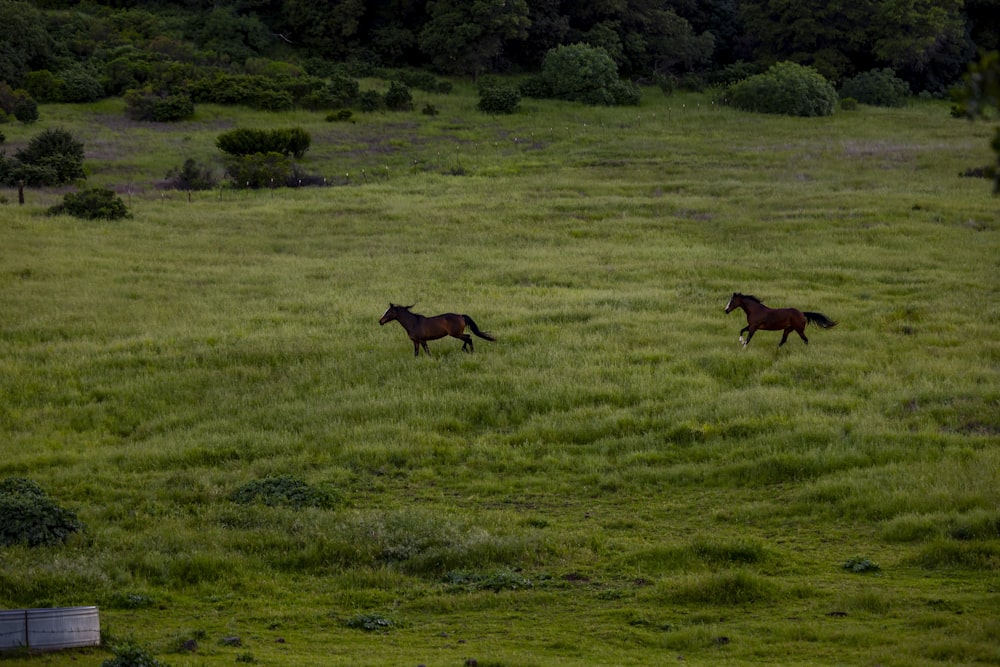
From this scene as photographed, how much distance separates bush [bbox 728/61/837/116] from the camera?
67.1 m

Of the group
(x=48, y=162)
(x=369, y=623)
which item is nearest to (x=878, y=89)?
(x=48, y=162)

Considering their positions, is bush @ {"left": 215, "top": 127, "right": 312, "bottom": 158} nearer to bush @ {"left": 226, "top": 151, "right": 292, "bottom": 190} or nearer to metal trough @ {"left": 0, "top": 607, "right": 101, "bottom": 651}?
bush @ {"left": 226, "top": 151, "right": 292, "bottom": 190}

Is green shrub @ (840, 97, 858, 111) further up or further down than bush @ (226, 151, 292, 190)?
further up

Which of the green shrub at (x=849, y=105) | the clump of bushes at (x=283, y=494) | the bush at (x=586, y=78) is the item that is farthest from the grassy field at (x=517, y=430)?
the bush at (x=586, y=78)

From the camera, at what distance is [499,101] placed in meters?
66.9

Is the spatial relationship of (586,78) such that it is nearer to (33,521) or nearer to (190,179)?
(190,179)

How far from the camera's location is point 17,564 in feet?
39.6

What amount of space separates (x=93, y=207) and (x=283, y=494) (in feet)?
89.4

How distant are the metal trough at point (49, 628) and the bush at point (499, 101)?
196 feet

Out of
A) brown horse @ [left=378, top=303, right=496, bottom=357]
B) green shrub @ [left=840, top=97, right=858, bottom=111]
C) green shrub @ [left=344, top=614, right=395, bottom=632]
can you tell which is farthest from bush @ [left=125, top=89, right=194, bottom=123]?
green shrub @ [left=344, top=614, right=395, bottom=632]

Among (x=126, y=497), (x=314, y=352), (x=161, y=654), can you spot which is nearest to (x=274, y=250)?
(x=314, y=352)

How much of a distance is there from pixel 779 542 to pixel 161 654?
24.0 feet

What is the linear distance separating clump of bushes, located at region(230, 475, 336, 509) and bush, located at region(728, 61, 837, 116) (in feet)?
191

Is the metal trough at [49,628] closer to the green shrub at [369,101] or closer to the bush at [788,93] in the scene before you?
the green shrub at [369,101]
